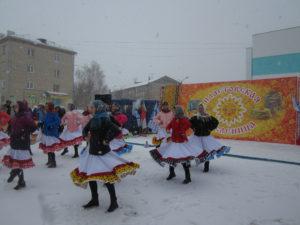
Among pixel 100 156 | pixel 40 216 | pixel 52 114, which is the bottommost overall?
pixel 40 216

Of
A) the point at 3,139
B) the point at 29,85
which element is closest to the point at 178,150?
the point at 3,139

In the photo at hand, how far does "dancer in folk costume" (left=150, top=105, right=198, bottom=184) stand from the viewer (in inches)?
266

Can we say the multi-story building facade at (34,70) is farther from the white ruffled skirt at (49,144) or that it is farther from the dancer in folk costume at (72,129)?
the white ruffled skirt at (49,144)

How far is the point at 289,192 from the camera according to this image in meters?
6.32

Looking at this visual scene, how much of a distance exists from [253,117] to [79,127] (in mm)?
Result: 8061

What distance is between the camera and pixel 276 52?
3594 cm

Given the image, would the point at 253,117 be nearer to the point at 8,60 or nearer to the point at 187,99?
the point at 187,99

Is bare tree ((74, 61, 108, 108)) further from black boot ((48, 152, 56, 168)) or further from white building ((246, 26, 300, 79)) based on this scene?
black boot ((48, 152, 56, 168))

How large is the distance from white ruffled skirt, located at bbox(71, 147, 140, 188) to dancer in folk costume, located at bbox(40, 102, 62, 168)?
381 cm

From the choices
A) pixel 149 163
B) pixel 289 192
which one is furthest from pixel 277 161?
pixel 149 163

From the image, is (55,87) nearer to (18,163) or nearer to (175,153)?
(18,163)

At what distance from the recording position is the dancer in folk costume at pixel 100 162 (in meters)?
5.22

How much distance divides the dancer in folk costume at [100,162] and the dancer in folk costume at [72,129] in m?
4.58

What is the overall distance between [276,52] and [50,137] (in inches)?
1297
